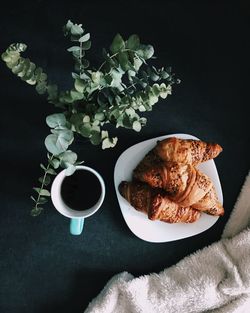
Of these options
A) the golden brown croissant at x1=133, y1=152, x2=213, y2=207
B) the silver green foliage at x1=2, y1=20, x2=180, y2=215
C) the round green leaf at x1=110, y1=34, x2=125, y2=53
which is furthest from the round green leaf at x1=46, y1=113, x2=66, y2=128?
the golden brown croissant at x1=133, y1=152, x2=213, y2=207

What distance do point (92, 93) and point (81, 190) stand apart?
211 millimetres

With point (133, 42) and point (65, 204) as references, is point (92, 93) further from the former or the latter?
point (65, 204)

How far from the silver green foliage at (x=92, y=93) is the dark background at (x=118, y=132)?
21cm

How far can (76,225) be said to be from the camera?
3.17 feet

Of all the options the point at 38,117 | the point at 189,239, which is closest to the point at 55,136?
the point at 38,117

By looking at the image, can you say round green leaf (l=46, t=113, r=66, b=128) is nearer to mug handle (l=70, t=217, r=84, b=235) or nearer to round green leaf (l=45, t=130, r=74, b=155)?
round green leaf (l=45, t=130, r=74, b=155)

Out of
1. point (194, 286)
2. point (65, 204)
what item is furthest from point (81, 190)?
point (194, 286)

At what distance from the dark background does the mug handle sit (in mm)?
45

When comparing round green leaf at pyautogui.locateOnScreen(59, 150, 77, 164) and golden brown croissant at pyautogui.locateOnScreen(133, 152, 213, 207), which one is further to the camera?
golden brown croissant at pyautogui.locateOnScreen(133, 152, 213, 207)

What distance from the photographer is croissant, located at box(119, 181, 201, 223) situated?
94cm

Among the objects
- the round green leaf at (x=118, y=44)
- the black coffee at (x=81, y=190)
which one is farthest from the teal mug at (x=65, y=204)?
the round green leaf at (x=118, y=44)

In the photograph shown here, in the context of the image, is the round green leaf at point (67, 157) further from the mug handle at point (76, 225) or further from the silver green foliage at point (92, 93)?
the mug handle at point (76, 225)

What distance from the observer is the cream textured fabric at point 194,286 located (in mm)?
1007

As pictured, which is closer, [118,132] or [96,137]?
[96,137]
